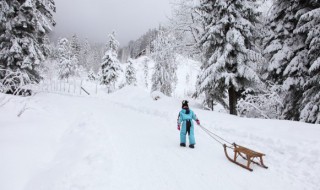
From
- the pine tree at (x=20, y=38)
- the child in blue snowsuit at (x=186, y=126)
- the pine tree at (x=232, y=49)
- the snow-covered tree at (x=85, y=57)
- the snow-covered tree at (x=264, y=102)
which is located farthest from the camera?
the snow-covered tree at (x=85, y=57)

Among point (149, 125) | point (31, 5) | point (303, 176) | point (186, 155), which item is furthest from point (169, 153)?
point (31, 5)

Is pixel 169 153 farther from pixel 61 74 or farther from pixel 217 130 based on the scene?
pixel 61 74

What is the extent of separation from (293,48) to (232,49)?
301 centimetres

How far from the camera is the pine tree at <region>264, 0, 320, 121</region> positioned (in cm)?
1099

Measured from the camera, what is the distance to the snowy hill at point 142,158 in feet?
16.5

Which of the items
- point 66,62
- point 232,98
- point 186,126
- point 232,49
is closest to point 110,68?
point 66,62

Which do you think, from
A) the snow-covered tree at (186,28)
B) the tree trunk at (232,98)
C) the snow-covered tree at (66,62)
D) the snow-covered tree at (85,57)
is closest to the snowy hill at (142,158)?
the tree trunk at (232,98)

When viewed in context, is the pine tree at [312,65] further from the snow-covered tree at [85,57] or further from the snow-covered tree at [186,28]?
the snow-covered tree at [85,57]

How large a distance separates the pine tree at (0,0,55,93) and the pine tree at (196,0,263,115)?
498 inches

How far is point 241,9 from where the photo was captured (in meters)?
13.6

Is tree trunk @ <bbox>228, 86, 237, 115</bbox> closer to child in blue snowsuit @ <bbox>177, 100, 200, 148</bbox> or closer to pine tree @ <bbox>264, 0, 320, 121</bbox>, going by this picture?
pine tree @ <bbox>264, 0, 320, 121</bbox>

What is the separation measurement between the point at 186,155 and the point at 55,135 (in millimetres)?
4509

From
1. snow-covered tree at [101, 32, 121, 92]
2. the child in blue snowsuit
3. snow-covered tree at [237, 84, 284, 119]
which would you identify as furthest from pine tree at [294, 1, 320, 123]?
snow-covered tree at [101, 32, 121, 92]

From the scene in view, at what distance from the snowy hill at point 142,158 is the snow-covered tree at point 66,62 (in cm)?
5025
